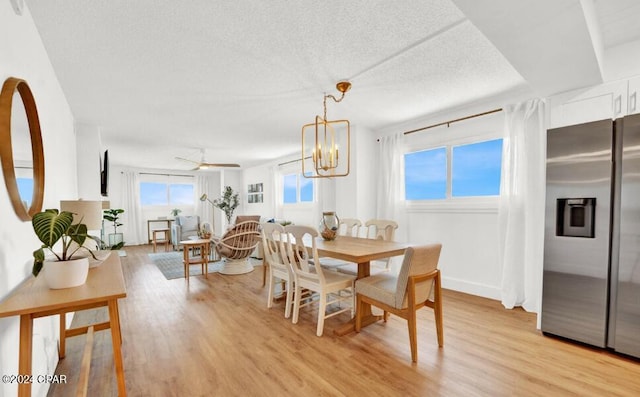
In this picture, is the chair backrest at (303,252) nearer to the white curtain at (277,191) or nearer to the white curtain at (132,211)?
the white curtain at (277,191)

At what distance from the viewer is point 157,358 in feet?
6.96

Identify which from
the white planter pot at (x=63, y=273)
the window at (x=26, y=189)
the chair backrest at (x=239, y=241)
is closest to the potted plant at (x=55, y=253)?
the white planter pot at (x=63, y=273)

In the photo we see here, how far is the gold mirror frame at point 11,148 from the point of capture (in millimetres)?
1269

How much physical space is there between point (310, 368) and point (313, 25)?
2.39 m

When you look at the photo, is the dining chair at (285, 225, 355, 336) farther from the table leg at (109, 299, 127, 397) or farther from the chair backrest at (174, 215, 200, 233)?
the chair backrest at (174, 215, 200, 233)

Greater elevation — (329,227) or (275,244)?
(329,227)

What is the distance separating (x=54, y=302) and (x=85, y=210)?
1.24 meters

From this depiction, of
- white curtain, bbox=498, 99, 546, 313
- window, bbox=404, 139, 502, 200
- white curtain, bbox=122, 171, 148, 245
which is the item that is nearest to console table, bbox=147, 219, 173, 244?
white curtain, bbox=122, 171, 148, 245

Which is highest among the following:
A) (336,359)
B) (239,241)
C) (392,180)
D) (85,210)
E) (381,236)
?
(392,180)

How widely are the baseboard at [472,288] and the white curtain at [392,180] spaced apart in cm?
87

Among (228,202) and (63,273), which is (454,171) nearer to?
(63,273)

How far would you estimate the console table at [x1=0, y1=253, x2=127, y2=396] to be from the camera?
1.05m

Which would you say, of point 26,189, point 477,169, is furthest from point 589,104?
point 26,189

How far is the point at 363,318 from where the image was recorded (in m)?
2.67
